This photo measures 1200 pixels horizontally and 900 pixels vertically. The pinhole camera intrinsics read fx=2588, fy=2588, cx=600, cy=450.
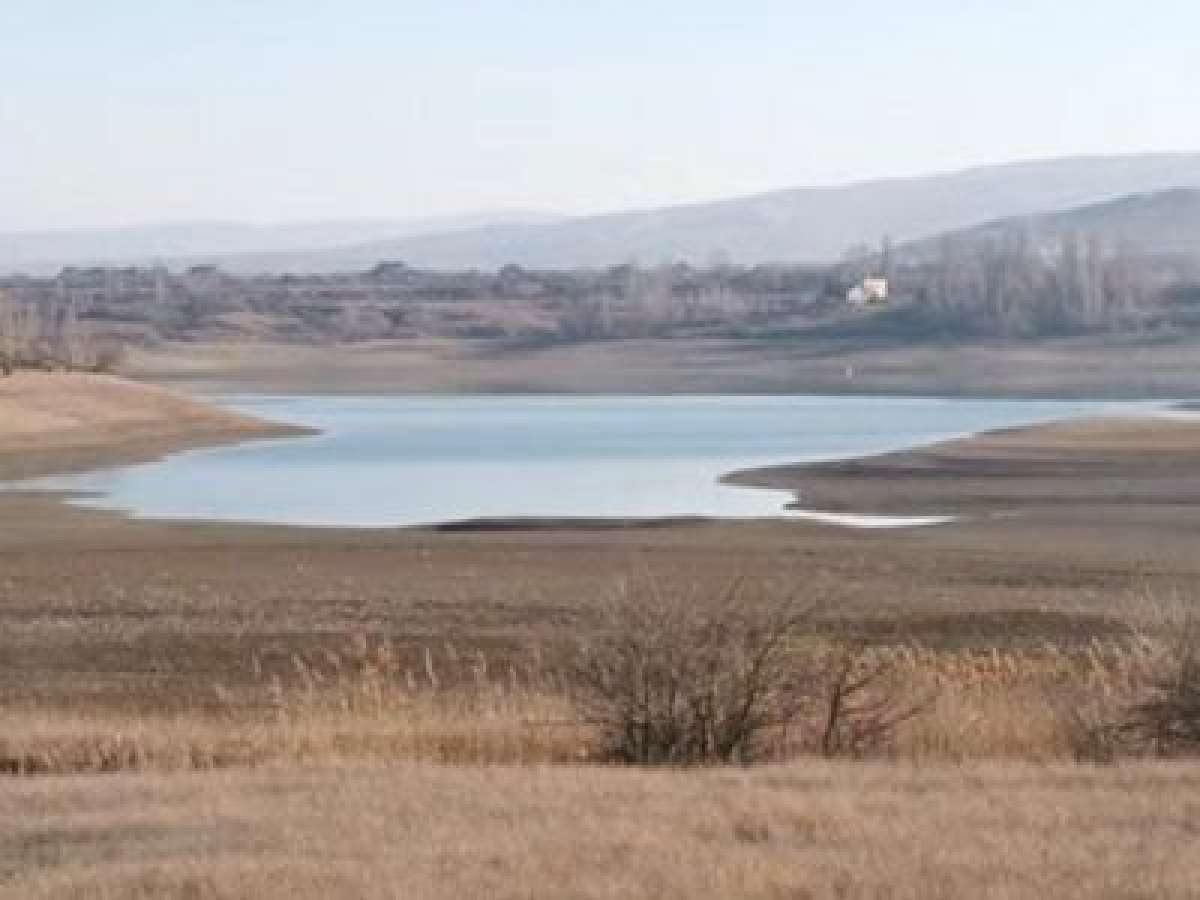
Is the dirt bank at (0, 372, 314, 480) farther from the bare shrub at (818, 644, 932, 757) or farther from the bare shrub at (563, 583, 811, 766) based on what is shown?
the bare shrub at (563, 583, 811, 766)

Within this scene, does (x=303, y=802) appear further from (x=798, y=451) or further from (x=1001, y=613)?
(x=798, y=451)

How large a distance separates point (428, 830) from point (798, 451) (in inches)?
2291

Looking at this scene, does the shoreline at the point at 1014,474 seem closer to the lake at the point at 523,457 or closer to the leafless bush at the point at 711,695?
the lake at the point at 523,457

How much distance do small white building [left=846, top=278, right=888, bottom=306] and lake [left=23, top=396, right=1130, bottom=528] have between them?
231 ft

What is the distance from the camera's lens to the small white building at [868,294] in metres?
174

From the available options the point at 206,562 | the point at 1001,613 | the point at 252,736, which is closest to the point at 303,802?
the point at 252,736

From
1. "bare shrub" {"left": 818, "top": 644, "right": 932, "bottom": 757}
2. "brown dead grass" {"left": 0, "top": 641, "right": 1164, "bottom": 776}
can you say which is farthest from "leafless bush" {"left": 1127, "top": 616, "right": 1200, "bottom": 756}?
"bare shrub" {"left": 818, "top": 644, "right": 932, "bottom": 757}

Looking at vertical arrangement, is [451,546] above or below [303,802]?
below

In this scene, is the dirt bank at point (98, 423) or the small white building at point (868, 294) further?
the small white building at point (868, 294)

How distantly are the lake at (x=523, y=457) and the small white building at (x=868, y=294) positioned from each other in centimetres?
7037

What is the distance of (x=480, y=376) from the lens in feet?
440

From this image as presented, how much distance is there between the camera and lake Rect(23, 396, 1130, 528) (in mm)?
51281

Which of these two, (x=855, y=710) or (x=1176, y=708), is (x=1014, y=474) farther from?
(x=1176, y=708)

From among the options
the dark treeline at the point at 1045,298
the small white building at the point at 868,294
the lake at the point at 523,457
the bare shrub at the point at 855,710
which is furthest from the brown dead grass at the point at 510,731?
the small white building at the point at 868,294
